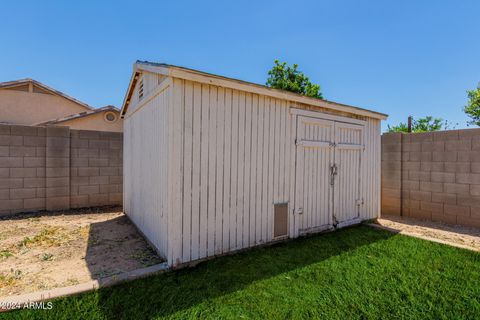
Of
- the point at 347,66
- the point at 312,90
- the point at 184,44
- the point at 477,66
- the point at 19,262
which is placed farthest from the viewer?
the point at 312,90

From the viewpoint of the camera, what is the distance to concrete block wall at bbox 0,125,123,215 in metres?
5.11

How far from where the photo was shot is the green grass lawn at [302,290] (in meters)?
1.96

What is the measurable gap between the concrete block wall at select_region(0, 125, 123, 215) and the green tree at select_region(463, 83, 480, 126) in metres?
26.6

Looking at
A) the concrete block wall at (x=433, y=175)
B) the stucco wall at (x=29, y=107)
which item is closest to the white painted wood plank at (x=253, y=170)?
the concrete block wall at (x=433, y=175)

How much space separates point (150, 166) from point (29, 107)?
1326 centimetres

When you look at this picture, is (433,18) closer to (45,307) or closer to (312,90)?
(45,307)

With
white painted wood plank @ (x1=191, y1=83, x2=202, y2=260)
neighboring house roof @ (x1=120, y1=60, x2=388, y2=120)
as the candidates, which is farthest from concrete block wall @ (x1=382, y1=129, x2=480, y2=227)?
white painted wood plank @ (x1=191, y1=83, x2=202, y2=260)

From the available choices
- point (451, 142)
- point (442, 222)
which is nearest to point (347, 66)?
point (451, 142)

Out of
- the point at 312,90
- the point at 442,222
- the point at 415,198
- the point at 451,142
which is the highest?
the point at 312,90

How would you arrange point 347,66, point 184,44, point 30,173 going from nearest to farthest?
point 30,173 → point 184,44 → point 347,66

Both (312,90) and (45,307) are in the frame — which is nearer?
(45,307)

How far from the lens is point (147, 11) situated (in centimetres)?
529

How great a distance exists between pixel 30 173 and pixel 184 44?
5.10 meters

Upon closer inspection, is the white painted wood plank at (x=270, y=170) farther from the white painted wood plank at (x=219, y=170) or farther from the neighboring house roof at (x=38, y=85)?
the neighboring house roof at (x=38, y=85)
